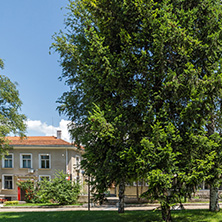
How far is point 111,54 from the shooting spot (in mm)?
11039

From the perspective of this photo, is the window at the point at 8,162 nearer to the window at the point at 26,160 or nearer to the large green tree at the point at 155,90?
the window at the point at 26,160

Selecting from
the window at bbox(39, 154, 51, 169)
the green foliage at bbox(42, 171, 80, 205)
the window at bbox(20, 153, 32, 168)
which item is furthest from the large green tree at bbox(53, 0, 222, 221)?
the window at bbox(20, 153, 32, 168)

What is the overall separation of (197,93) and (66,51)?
375 inches

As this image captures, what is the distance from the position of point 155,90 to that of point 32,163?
2321 centimetres

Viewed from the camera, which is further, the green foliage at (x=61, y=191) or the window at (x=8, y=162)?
the window at (x=8, y=162)

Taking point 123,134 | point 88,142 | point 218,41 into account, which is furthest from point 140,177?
point 218,41

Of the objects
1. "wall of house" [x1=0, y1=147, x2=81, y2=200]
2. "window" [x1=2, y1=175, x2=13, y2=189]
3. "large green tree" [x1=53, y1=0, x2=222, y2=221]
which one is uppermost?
"large green tree" [x1=53, y1=0, x2=222, y2=221]

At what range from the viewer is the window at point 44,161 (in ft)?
100

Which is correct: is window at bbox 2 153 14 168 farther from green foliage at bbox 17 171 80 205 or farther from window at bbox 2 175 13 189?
green foliage at bbox 17 171 80 205

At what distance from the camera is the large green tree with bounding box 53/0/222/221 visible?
32.1 feet

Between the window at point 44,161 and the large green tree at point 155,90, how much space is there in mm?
20191

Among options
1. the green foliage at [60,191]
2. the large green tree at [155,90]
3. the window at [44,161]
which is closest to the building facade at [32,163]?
the window at [44,161]

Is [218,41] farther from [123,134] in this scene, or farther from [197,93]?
[123,134]

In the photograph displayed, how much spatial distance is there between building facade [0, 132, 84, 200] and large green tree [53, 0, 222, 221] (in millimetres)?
19525
